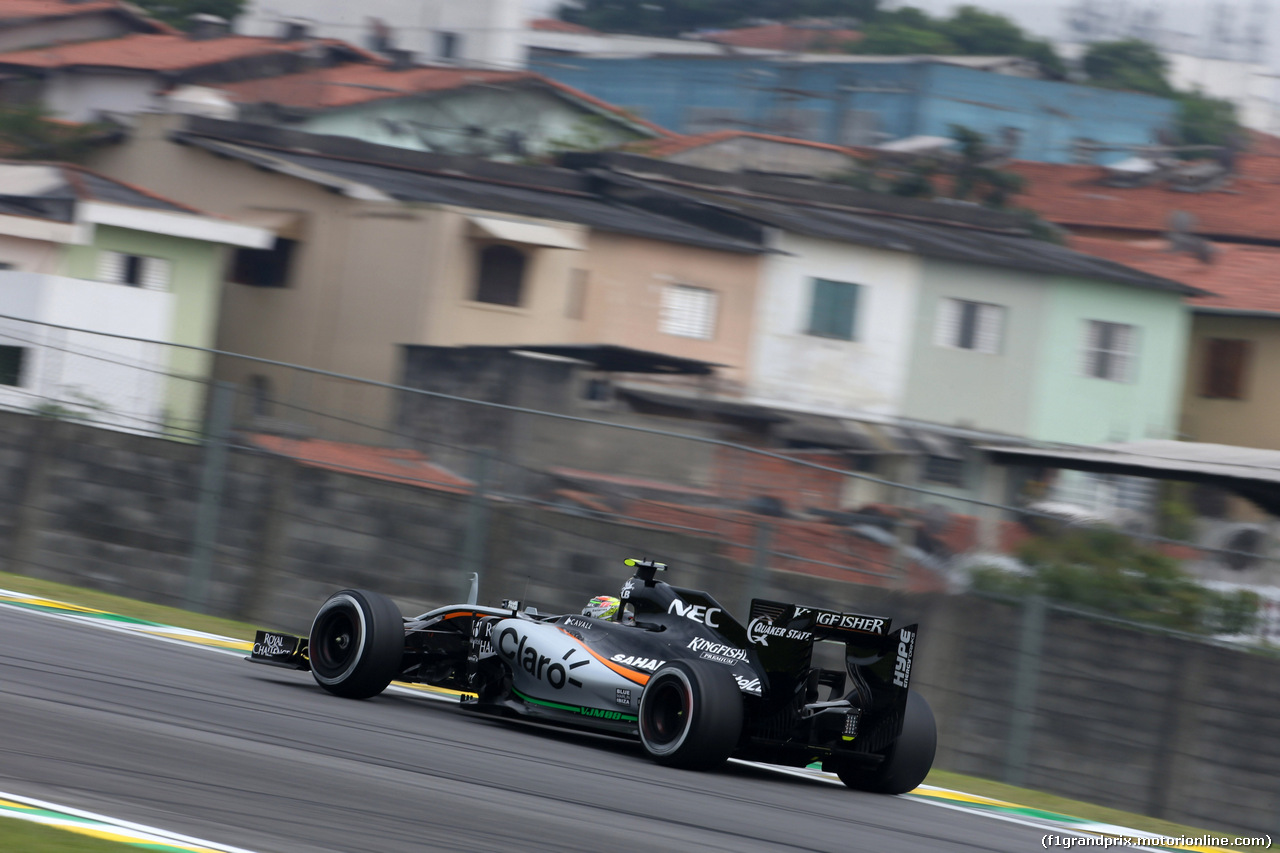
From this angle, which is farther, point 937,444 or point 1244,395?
point 1244,395

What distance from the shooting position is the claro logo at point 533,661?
8.65m

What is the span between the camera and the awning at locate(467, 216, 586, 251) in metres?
31.8

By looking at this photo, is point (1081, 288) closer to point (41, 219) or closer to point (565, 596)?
point (41, 219)

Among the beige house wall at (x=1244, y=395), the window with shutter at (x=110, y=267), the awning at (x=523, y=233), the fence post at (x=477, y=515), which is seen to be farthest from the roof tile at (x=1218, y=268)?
the fence post at (x=477, y=515)

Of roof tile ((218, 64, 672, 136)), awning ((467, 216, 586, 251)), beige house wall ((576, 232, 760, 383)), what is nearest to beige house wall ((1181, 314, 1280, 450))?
beige house wall ((576, 232, 760, 383))

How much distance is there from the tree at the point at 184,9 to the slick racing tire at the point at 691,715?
53.8 meters

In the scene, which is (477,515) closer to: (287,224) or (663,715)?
(663,715)

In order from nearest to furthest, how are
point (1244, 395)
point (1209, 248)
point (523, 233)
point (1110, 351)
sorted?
1. point (523, 233)
2. point (1110, 351)
3. point (1244, 395)
4. point (1209, 248)

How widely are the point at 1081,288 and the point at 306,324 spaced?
17579 mm

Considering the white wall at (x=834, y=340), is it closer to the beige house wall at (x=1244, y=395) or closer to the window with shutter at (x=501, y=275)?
the window with shutter at (x=501, y=275)

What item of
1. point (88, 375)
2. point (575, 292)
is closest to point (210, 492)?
point (88, 375)

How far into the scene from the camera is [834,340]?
36.5 meters

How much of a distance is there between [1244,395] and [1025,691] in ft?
A: 94.4

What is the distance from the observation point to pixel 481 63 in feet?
181
